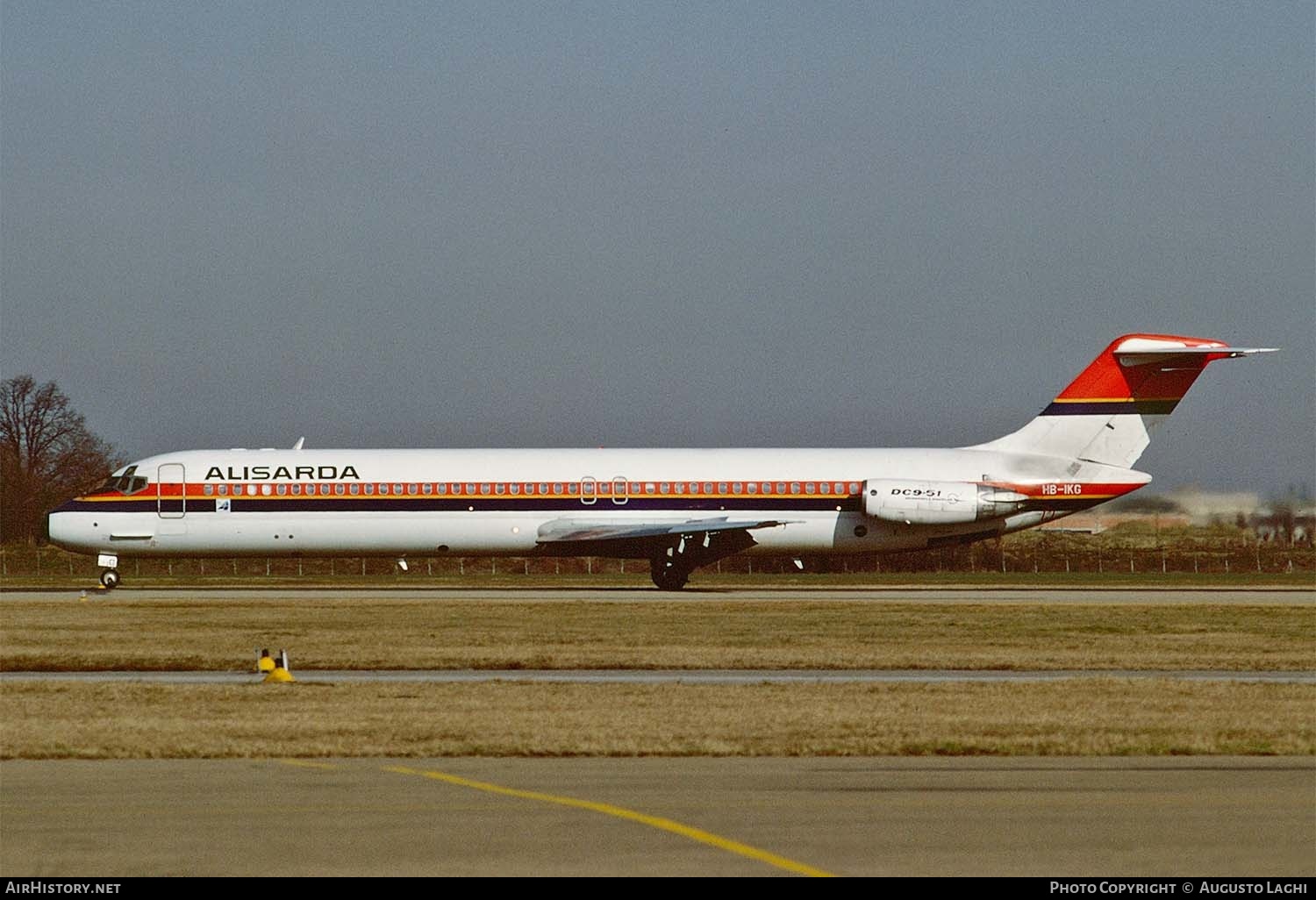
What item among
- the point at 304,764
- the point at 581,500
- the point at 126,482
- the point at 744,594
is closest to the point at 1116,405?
the point at 744,594

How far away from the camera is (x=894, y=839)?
422 inches

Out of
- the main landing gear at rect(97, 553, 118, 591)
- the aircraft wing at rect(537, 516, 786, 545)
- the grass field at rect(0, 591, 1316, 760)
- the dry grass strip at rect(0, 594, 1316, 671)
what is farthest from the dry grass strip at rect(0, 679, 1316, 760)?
the main landing gear at rect(97, 553, 118, 591)

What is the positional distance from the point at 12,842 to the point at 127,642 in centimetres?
1745

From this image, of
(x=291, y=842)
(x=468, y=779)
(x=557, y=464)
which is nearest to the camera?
(x=291, y=842)

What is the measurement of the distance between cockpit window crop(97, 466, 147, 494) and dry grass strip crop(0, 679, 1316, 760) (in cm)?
2571

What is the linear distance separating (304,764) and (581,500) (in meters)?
31.6

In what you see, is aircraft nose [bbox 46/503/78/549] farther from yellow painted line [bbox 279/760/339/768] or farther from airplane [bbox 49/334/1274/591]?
yellow painted line [bbox 279/760/339/768]

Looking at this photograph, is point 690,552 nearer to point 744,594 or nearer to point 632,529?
point 632,529

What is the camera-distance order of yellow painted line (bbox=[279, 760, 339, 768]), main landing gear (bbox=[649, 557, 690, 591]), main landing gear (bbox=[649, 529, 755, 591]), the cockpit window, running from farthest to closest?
main landing gear (bbox=[649, 557, 690, 591]) < the cockpit window < main landing gear (bbox=[649, 529, 755, 591]) < yellow painted line (bbox=[279, 760, 339, 768])

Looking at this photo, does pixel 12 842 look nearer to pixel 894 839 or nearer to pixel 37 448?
pixel 894 839

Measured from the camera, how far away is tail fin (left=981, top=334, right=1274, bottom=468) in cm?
4703

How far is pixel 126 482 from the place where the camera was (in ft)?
152

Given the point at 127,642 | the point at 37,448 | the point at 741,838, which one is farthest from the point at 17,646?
the point at 37,448

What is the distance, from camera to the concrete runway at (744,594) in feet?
132
